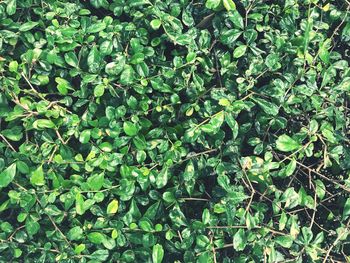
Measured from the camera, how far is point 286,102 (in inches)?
74.3

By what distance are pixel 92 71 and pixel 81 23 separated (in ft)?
0.74

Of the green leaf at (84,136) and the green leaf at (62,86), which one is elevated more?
the green leaf at (62,86)

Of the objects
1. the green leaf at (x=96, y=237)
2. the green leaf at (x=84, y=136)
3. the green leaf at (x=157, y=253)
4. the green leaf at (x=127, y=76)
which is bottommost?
the green leaf at (x=157, y=253)

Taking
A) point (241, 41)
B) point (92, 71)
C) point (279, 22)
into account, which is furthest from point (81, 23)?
point (279, 22)

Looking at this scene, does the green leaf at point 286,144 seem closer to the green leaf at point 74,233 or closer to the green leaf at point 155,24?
the green leaf at point 155,24

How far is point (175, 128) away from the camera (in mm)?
2008

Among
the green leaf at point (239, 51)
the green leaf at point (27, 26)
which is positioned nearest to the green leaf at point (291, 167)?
the green leaf at point (239, 51)

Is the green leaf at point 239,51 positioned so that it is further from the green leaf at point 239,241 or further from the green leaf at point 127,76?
the green leaf at point 239,241

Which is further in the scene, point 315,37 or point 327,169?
point 327,169

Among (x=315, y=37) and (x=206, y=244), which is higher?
(x=315, y=37)

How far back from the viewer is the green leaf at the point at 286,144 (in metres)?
1.86

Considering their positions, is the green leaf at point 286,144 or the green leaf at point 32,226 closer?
the green leaf at point 286,144

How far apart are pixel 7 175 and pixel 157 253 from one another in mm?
671

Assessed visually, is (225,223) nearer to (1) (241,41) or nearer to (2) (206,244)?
(2) (206,244)
